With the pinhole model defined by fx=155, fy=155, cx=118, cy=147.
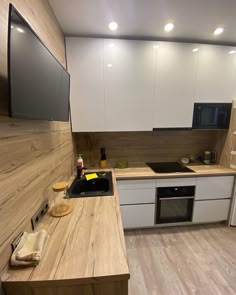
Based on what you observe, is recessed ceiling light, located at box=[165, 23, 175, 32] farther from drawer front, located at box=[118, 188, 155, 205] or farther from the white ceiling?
drawer front, located at box=[118, 188, 155, 205]

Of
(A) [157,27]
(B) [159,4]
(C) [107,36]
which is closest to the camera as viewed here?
(B) [159,4]

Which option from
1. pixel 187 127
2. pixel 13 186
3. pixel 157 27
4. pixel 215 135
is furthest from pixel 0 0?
pixel 215 135

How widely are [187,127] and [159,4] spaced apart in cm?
132

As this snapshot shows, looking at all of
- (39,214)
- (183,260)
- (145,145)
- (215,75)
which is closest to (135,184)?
(145,145)

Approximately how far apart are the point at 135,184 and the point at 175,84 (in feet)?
4.38

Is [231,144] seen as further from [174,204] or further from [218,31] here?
[218,31]

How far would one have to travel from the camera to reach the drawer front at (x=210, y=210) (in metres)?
2.05

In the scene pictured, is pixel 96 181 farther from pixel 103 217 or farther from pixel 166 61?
pixel 166 61

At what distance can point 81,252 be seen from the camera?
0.77 metres

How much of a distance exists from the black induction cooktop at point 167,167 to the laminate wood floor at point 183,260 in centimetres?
80

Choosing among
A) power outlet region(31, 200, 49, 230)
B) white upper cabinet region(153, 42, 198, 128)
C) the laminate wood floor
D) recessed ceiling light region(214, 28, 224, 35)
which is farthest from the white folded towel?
recessed ceiling light region(214, 28, 224, 35)

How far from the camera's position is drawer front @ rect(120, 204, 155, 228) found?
6.44ft

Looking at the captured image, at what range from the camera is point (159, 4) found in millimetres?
1284

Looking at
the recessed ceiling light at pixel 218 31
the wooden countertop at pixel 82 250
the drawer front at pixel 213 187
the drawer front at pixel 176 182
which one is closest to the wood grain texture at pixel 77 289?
the wooden countertop at pixel 82 250
